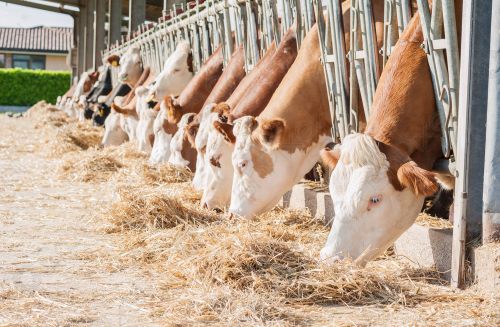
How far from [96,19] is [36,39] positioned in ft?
97.8

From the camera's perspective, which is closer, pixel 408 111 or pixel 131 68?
pixel 408 111

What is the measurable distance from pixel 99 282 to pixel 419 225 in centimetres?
190

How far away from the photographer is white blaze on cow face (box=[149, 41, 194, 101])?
29.8ft

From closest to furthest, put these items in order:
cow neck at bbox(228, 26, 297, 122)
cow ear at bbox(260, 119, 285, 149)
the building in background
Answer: cow ear at bbox(260, 119, 285, 149) < cow neck at bbox(228, 26, 297, 122) < the building in background

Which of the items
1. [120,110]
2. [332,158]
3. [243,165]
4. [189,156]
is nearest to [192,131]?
[189,156]

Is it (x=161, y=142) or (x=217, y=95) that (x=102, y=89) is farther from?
(x=217, y=95)

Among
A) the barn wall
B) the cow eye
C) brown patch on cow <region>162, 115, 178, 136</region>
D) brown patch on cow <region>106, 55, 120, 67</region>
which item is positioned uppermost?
the barn wall

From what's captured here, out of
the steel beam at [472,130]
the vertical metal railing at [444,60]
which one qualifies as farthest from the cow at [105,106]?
the steel beam at [472,130]

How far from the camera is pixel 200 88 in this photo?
7609 millimetres

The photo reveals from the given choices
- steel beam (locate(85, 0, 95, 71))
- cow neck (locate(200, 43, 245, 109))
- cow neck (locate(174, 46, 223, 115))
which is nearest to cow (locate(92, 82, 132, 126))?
cow neck (locate(174, 46, 223, 115))

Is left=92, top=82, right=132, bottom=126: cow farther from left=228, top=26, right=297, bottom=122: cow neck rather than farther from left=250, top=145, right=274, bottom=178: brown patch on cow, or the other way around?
left=250, top=145, right=274, bottom=178: brown patch on cow

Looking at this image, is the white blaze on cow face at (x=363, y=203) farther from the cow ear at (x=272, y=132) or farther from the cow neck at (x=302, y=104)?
the cow neck at (x=302, y=104)

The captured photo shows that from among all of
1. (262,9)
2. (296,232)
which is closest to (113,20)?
(262,9)

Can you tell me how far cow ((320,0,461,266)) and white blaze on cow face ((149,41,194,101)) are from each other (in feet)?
19.8
